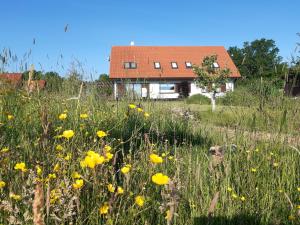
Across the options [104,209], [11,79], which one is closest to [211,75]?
[11,79]

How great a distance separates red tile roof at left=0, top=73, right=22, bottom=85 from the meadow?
0.50 meters

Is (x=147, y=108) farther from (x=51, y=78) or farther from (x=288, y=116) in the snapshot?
(x=288, y=116)

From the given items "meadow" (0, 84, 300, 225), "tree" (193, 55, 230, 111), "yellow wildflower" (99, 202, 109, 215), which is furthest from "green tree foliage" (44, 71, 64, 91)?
"tree" (193, 55, 230, 111)

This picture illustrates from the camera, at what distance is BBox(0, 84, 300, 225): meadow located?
1517 mm

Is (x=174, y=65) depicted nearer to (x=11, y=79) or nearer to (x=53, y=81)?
(x=53, y=81)

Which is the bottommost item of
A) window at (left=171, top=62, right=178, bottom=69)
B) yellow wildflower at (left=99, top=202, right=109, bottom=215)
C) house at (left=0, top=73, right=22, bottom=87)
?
yellow wildflower at (left=99, top=202, right=109, bottom=215)

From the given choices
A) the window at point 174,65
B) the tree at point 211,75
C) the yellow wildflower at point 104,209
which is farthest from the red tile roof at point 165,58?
the yellow wildflower at point 104,209

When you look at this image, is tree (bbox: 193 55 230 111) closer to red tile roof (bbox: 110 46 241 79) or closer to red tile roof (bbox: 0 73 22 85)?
red tile roof (bbox: 110 46 241 79)

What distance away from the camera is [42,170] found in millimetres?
1740

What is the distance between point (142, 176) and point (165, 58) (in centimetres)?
3541

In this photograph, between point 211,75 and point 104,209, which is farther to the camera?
point 211,75

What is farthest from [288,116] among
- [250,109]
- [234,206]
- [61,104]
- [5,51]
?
[5,51]

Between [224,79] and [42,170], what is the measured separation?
64.0ft

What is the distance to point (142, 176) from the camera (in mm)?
2213
